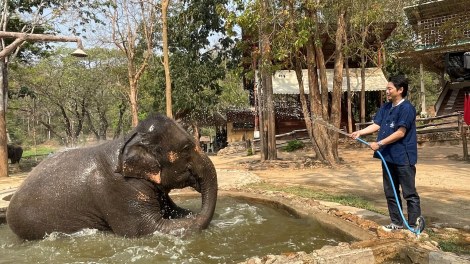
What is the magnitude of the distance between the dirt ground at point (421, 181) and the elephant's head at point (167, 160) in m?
2.68

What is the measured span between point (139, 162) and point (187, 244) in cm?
112

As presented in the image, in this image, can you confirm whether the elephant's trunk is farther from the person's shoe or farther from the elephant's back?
the person's shoe

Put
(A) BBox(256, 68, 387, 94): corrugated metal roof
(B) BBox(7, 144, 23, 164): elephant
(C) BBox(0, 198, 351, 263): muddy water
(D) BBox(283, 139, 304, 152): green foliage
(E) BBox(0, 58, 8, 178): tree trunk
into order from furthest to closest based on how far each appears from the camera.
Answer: (B) BBox(7, 144, 23, 164): elephant < (A) BBox(256, 68, 387, 94): corrugated metal roof < (D) BBox(283, 139, 304, 152): green foliage < (E) BBox(0, 58, 8, 178): tree trunk < (C) BBox(0, 198, 351, 263): muddy water

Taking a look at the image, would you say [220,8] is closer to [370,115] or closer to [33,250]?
[33,250]

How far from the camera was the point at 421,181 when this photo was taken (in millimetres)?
9000

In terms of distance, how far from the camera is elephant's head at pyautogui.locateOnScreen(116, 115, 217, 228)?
4.77 metres

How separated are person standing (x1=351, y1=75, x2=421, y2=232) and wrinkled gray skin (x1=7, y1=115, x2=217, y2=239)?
213cm

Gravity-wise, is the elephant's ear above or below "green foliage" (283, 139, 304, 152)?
above

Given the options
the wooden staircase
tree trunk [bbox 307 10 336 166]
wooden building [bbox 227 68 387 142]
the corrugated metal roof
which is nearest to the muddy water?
tree trunk [bbox 307 10 336 166]

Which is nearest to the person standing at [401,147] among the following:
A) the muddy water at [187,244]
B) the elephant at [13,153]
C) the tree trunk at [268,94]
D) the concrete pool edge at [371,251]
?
the concrete pool edge at [371,251]

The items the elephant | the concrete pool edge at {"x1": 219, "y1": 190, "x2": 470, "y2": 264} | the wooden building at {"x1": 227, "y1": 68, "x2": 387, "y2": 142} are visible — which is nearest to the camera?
the concrete pool edge at {"x1": 219, "y1": 190, "x2": 470, "y2": 264}

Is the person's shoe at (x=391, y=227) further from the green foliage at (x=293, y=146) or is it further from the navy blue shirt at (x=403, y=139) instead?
the green foliage at (x=293, y=146)

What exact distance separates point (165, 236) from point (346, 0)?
10.3m

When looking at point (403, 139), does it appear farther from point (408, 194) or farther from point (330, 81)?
point (330, 81)
